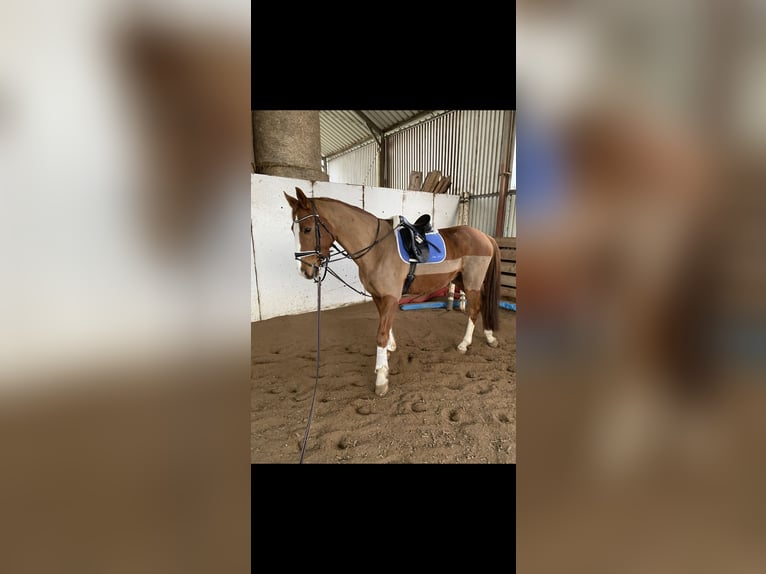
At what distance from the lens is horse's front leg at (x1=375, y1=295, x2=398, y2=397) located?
2268 millimetres

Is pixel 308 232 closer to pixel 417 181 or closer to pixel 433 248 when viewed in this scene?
pixel 433 248

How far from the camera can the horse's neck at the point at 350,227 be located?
2277 millimetres

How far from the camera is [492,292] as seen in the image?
3236 mm

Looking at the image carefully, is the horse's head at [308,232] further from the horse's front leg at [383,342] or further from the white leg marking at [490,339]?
the white leg marking at [490,339]

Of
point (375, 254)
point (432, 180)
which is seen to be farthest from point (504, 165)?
point (375, 254)

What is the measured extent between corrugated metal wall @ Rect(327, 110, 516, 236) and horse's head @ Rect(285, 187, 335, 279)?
4.03 m
